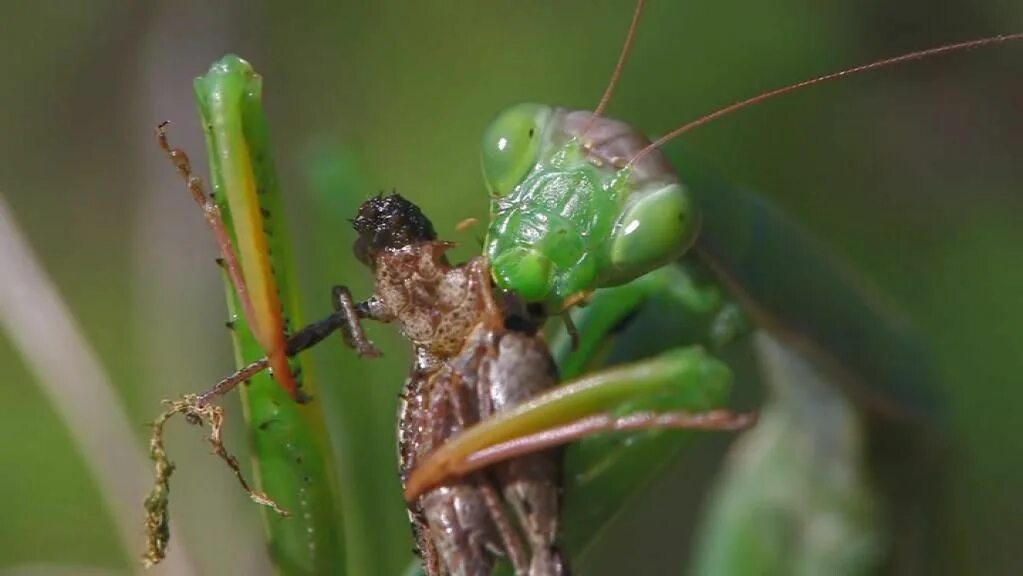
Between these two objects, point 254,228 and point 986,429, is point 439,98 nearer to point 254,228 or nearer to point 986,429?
point 986,429

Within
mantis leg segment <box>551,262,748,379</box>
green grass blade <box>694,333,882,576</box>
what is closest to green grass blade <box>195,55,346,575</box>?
mantis leg segment <box>551,262,748,379</box>

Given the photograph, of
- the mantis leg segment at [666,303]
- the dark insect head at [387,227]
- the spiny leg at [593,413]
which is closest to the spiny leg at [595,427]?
the spiny leg at [593,413]

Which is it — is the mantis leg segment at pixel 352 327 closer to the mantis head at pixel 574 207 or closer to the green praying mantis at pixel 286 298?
the green praying mantis at pixel 286 298

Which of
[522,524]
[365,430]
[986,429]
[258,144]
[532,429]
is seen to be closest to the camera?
[532,429]

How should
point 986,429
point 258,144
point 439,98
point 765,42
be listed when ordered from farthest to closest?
point 439,98, point 765,42, point 986,429, point 258,144

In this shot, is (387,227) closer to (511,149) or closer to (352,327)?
(352,327)

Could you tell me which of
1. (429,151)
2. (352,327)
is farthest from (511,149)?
(429,151)

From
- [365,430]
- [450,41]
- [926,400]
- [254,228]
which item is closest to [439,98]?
[450,41]
